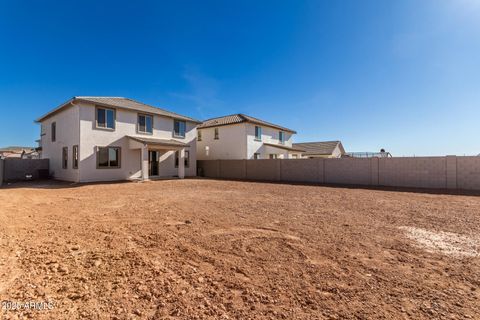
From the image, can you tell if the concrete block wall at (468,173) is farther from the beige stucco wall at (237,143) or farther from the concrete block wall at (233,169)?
the beige stucco wall at (237,143)

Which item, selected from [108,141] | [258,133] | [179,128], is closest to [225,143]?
[258,133]

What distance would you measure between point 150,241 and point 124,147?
48.3 feet

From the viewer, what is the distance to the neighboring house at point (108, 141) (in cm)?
1564

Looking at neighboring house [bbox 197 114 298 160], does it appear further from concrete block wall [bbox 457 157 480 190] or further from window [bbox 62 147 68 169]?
concrete block wall [bbox 457 157 480 190]

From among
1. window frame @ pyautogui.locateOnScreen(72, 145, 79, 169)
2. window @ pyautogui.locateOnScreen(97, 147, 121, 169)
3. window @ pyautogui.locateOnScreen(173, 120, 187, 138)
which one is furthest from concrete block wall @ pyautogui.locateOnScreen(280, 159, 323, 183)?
window frame @ pyautogui.locateOnScreen(72, 145, 79, 169)

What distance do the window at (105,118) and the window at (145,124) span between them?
200 cm

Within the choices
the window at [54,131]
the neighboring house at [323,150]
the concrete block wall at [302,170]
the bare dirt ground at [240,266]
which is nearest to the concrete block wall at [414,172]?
the concrete block wall at [302,170]

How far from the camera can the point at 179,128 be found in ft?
70.7

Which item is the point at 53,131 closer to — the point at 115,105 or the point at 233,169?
the point at 115,105

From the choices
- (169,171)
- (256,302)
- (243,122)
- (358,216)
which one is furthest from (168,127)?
(256,302)

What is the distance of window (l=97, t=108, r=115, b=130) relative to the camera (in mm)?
16305

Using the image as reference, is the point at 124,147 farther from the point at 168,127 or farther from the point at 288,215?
the point at 288,215

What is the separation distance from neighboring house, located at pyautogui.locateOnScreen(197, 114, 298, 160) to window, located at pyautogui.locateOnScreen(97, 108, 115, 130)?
1084 centimetres

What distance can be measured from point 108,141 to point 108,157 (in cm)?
112
